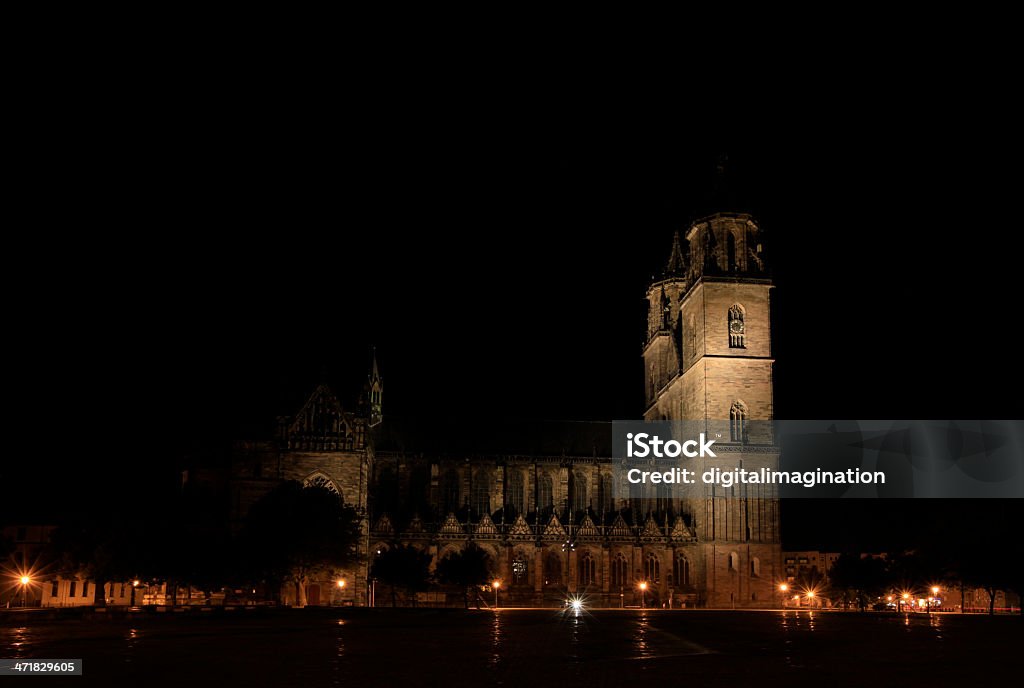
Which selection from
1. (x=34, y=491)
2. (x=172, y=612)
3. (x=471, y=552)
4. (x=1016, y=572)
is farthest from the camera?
(x=34, y=491)

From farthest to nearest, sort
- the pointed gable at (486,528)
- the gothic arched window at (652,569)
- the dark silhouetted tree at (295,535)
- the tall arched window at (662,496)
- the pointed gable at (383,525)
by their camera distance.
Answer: the tall arched window at (662,496) < the gothic arched window at (652,569) < the pointed gable at (486,528) < the pointed gable at (383,525) < the dark silhouetted tree at (295,535)

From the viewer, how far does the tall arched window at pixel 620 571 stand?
108688 millimetres

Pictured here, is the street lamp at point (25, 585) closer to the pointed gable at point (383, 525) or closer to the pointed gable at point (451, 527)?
the pointed gable at point (383, 525)

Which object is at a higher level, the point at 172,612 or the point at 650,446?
the point at 650,446

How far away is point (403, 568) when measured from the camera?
95.6 metres

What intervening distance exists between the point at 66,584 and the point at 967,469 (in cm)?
8232

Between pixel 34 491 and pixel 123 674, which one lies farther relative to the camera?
pixel 34 491

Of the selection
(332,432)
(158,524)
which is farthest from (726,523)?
(158,524)

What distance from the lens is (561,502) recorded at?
384 feet

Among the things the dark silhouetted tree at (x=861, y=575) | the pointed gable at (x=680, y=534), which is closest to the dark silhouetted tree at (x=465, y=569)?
the pointed gable at (x=680, y=534)

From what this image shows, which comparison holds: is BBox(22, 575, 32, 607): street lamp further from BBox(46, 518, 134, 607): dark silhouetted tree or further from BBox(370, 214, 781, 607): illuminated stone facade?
BBox(370, 214, 781, 607): illuminated stone facade

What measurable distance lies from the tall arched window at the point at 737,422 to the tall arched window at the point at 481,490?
24.6m

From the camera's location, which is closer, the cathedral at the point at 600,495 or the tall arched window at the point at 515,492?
the cathedral at the point at 600,495

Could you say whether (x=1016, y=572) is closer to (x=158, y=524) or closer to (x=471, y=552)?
(x=471, y=552)
